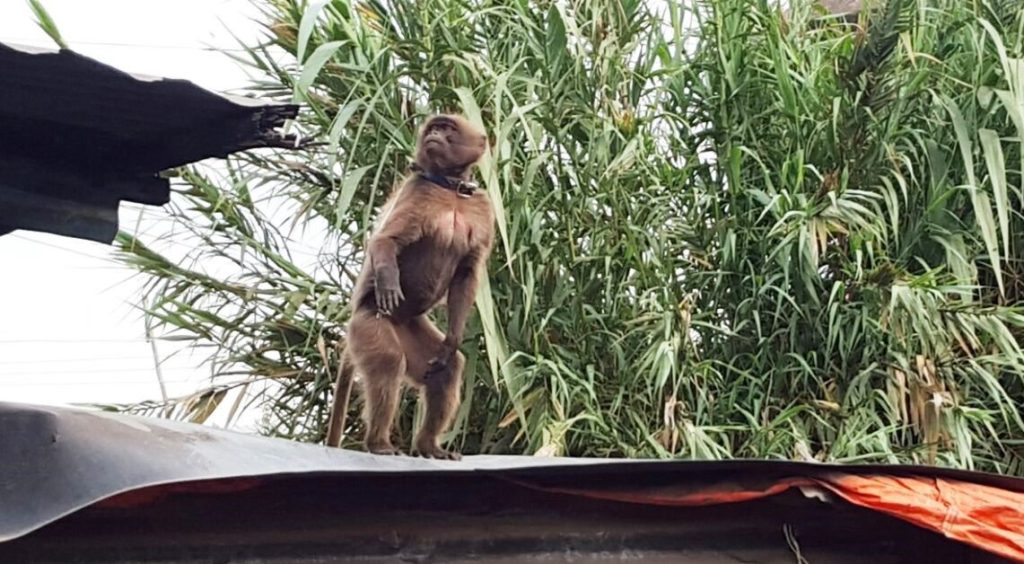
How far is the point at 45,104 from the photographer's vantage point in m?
2.07

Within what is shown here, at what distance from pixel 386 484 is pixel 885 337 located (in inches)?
119

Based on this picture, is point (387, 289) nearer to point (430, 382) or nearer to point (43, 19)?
point (430, 382)

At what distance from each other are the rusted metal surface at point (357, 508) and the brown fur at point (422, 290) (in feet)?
2.15

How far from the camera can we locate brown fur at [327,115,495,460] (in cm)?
335

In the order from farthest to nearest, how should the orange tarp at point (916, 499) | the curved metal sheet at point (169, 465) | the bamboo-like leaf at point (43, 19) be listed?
the bamboo-like leaf at point (43, 19) < the orange tarp at point (916, 499) < the curved metal sheet at point (169, 465)

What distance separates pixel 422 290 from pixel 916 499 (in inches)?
60.8

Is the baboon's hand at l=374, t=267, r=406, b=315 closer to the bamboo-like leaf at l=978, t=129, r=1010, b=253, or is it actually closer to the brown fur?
the brown fur

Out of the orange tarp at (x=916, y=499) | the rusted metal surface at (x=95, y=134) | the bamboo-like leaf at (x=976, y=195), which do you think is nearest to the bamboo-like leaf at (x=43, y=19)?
the rusted metal surface at (x=95, y=134)

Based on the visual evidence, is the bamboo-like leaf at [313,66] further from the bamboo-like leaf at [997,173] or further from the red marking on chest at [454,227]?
the bamboo-like leaf at [997,173]

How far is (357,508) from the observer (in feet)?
8.14

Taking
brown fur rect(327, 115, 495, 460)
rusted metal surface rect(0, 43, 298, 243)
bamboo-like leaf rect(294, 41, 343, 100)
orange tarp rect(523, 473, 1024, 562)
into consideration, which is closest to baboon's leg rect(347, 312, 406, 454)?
brown fur rect(327, 115, 495, 460)

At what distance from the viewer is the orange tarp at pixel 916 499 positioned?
99.8 inches

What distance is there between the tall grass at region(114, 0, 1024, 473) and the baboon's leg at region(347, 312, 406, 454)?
1.32 metres

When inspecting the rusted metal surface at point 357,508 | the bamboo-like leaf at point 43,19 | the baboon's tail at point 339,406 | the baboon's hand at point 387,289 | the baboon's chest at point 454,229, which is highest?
the bamboo-like leaf at point 43,19
